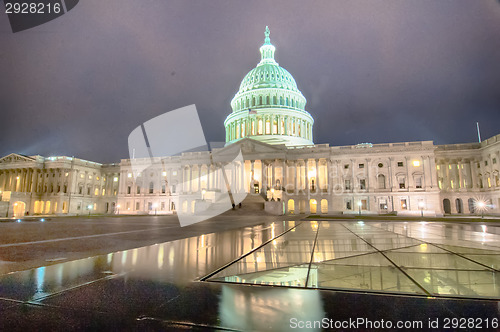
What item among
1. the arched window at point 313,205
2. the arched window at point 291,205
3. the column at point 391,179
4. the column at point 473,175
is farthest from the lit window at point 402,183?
the arched window at point 291,205

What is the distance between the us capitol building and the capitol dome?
0.40 m

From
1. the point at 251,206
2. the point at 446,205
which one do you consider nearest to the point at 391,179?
the point at 446,205

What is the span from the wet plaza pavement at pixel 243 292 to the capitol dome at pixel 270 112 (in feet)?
263

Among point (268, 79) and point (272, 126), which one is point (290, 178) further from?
point (268, 79)

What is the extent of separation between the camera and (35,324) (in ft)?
8.99

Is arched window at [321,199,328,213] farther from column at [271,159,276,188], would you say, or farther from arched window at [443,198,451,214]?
arched window at [443,198,451,214]

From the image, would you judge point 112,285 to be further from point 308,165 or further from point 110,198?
point 110,198

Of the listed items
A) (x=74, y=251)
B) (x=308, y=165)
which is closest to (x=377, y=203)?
(x=308, y=165)

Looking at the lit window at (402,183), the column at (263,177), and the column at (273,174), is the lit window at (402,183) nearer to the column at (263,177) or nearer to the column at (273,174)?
the column at (273,174)

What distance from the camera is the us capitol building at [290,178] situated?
217 feet

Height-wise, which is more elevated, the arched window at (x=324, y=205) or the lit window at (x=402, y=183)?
the lit window at (x=402, y=183)

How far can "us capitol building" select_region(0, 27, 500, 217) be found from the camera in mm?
66125

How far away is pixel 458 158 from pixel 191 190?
221 ft

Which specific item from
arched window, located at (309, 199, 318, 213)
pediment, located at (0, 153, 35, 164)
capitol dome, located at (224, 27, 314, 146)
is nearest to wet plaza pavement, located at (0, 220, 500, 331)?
arched window, located at (309, 199, 318, 213)
